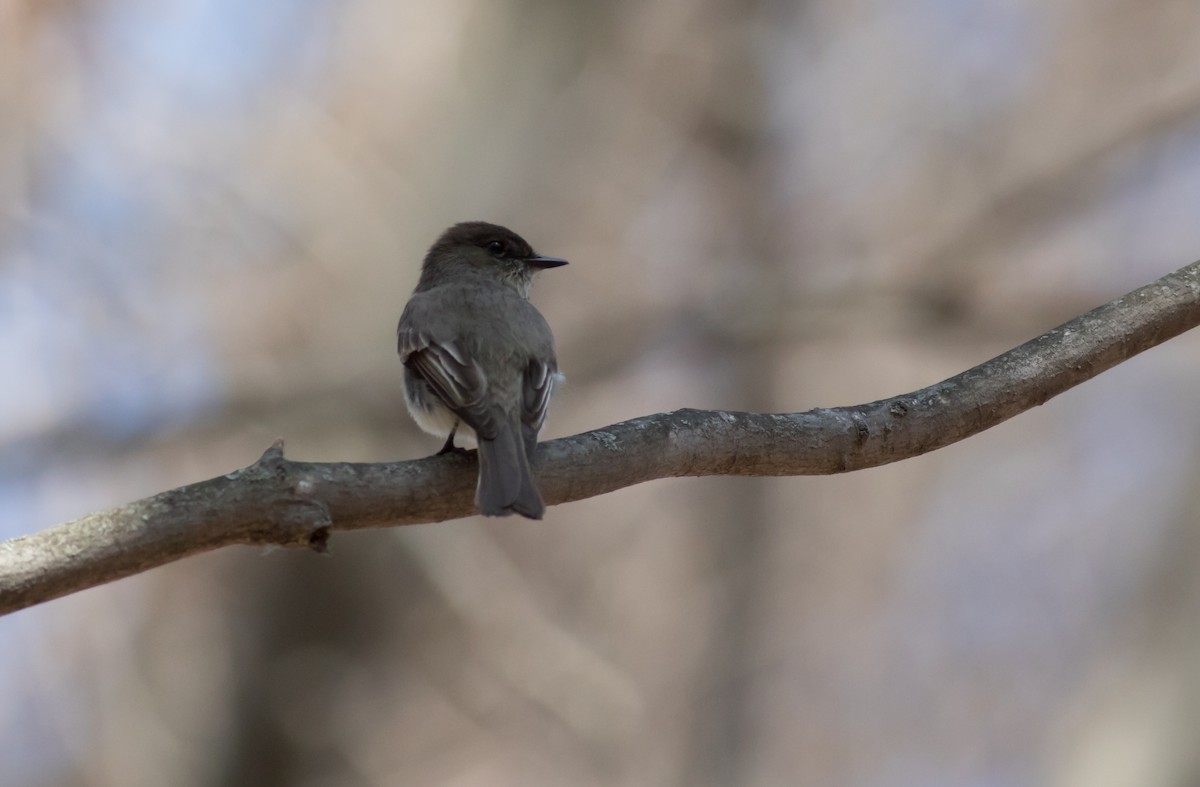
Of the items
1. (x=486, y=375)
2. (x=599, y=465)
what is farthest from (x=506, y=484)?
(x=486, y=375)

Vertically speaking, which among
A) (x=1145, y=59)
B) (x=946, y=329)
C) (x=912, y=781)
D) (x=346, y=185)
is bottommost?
(x=912, y=781)

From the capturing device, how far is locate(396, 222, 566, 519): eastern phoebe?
3.06 meters

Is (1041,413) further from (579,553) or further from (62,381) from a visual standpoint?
(62,381)

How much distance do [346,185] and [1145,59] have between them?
695 cm

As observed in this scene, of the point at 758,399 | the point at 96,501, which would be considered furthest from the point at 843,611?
the point at 96,501

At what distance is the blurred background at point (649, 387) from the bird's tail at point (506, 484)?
4.29 m

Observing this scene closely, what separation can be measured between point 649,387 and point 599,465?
20.8 feet

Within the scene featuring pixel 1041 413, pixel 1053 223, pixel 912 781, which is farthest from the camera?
pixel 1041 413

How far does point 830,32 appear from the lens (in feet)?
33.9

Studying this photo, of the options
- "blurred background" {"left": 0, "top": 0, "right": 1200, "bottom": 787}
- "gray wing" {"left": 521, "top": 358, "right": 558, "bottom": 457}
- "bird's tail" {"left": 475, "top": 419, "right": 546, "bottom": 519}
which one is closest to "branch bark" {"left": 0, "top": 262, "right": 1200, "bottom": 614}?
"bird's tail" {"left": 475, "top": 419, "right": 546, "bottom": 519}

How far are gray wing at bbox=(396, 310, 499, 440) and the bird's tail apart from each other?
6.7 inches

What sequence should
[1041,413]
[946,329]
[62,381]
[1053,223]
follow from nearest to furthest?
1. [62,381]
2. [946,329]
3. [1053,223]
4. [1041,413]

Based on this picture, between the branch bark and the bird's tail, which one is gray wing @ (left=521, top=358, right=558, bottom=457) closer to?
the bird's tail

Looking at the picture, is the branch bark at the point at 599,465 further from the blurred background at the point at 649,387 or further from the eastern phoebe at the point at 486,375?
the blurred background at the point at 649,387
